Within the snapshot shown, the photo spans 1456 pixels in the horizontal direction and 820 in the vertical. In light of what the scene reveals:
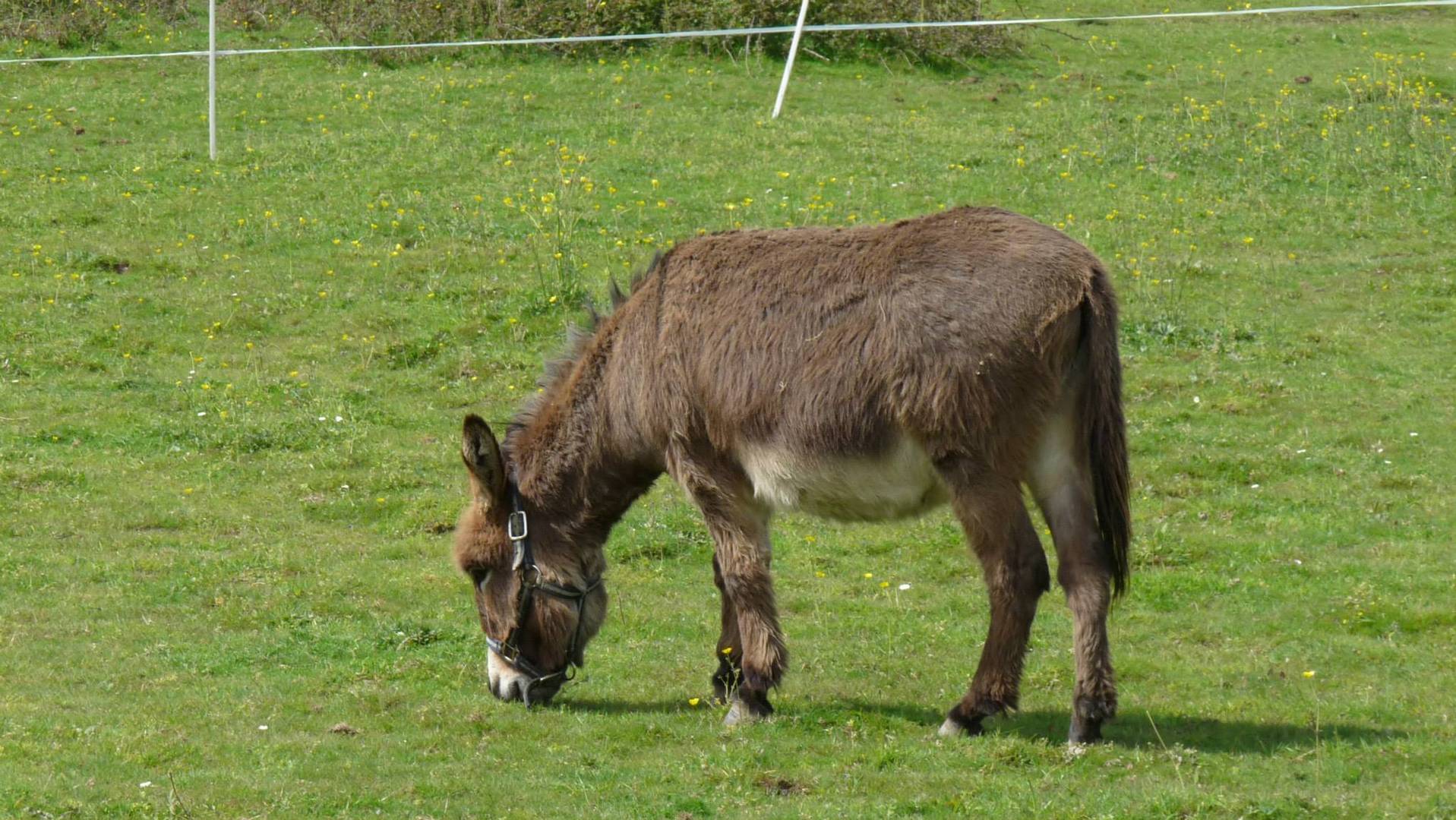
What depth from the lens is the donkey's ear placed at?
733 cm

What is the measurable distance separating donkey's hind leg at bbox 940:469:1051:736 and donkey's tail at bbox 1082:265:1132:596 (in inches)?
12.4

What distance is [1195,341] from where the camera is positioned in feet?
45.7

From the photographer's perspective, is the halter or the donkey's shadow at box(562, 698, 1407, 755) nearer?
the donkey's shadow at box(562, 698, 1407, 755)

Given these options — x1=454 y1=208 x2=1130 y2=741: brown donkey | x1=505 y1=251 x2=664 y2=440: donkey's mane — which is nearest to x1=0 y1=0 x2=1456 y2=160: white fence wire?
x1=505 y1=251 x2=664 y2=440: donkey's mane

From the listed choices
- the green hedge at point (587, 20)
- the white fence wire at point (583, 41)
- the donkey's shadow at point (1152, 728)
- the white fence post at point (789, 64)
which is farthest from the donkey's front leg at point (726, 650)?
the green hedge at point (587, 20)

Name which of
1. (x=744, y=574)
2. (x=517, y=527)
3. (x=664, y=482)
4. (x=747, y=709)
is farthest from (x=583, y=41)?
(x=747, y=709)

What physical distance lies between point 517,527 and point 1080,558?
8.67 ft

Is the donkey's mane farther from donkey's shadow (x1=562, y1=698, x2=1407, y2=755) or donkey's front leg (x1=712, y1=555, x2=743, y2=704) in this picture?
donkey's shadow (x1=562, y1=698, x2=1407, y2=755)

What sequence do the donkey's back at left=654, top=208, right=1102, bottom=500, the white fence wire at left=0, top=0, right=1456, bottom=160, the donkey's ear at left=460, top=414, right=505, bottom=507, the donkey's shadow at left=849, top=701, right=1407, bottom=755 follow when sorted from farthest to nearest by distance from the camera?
the white fence wire at left=0, top=0, right=1456, bottom=160 < the donkey's ear at left=460, top=414, right=505, bottom=507 < the donkey's shadow at left=849, top=701, right=1407, bottom=755 < the donkey's back at left=654, top=208, right=1102, bottom=500

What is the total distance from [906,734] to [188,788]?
3.02m

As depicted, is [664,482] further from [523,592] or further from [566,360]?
[523,592]

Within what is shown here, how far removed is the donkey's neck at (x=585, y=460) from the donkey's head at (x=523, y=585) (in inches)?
2.8

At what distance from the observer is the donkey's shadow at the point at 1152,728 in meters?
6.80

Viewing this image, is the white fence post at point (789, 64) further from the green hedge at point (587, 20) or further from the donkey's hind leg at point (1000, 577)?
the donkey's hind leg at point (1000, 577)
